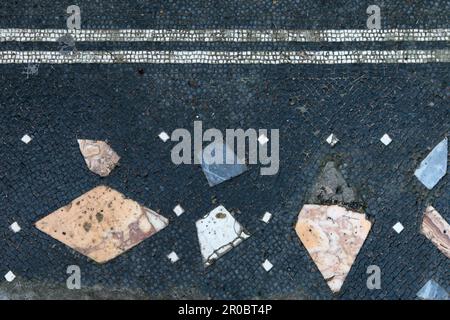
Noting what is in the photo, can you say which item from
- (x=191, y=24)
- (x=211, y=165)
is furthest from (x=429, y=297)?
(x=191, y=24)

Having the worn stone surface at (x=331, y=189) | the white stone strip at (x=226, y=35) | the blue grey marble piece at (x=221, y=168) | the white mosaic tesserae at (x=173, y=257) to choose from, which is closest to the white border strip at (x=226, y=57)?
the white stone strip at (x=226, y=35)

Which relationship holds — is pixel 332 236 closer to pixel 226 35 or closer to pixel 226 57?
pixel 226 57

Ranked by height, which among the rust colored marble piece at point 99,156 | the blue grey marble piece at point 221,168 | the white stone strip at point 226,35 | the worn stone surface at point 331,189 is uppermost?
the white stone strip at point 226,35

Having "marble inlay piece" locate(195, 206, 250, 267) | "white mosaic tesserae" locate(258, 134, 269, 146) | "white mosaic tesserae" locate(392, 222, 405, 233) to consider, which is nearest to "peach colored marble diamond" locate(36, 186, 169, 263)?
"marble inlay piece" locate(195, 206, 250, 267)

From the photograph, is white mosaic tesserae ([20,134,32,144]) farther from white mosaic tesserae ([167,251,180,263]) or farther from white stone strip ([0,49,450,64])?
white mosaic tesserae ([167,251,180,263])

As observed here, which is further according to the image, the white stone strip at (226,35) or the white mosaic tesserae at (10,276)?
the white stone strip at (226,35)

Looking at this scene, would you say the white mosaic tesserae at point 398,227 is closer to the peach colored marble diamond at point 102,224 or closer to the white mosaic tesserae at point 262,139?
the white mosaic tesserae at point 262,139

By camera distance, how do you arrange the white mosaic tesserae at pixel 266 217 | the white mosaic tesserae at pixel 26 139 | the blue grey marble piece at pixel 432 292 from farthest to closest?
the white mosaic tesserae at pixel 26 139
the white mosaic tesserae at pixel 266 217
the blue grey marble piece at pixel 432 292
